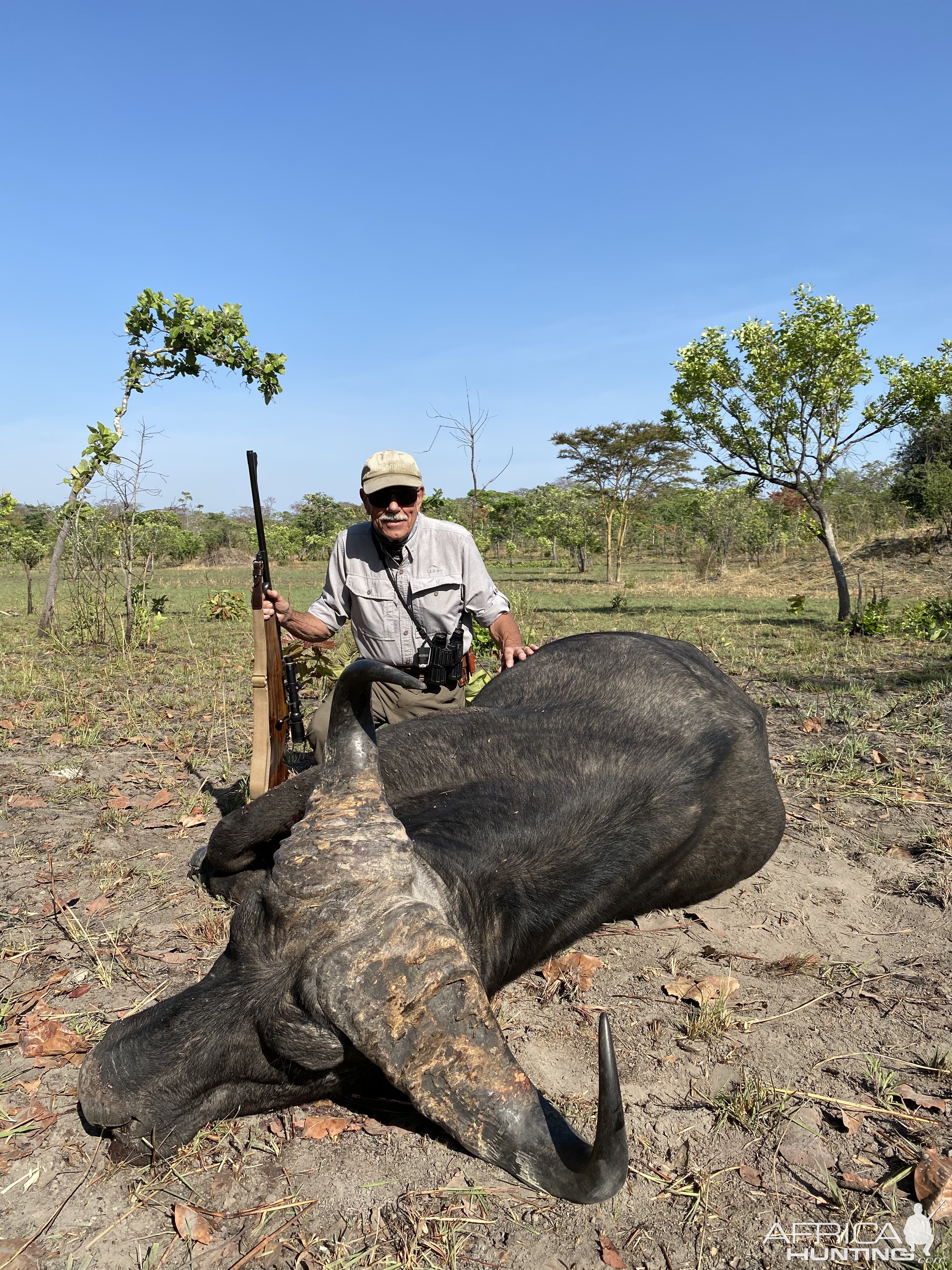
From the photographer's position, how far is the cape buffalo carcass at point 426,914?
5.77 ft

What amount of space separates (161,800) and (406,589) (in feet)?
6.12

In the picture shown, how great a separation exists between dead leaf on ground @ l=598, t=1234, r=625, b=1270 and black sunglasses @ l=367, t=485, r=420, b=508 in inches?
129

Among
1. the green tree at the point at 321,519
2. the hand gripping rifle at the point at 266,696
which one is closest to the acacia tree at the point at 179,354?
the hand gripping rifle at the point at 266,696

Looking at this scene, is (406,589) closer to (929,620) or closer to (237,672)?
(237,672)

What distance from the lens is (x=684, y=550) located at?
135 ft

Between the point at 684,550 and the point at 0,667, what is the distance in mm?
35965

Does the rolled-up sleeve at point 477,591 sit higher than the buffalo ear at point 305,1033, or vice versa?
the rolled-up sleeve at point 477,591

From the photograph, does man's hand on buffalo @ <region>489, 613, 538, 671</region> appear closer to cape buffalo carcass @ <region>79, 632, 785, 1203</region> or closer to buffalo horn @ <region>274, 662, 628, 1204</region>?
cape buffalo carcass @ <region>79, 632, 785, 1203</region>

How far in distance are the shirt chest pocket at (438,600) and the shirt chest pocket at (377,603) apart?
13 cm

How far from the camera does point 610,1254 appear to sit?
193 cm

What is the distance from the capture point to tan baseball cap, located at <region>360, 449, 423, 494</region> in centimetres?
427

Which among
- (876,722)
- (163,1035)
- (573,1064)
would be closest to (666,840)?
(573,1064)

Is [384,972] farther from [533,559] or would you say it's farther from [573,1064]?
[533,559]

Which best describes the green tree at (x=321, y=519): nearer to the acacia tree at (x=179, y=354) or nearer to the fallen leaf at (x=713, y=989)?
the acacia tree at (x=179, y=354)
